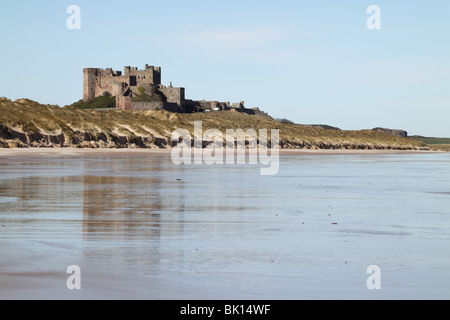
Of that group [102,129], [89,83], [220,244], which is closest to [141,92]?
[89,83]

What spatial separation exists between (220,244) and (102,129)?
201ft

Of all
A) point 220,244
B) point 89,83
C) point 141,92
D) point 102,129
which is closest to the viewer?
point 220,244

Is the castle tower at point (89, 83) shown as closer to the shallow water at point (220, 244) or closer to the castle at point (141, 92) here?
the castle at point (141, 92)

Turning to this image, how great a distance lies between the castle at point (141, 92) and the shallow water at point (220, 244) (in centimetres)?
10931

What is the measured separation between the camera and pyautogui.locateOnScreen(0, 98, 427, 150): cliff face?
58.8 m

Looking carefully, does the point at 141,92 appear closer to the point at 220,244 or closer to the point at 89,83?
the point at 89,83

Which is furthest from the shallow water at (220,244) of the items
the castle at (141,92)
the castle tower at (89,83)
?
the castle tower at (89,83)

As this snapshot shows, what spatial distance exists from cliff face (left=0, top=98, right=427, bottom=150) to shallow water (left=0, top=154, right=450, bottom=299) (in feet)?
136

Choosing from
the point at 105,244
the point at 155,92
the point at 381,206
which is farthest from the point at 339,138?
the point at 105,244

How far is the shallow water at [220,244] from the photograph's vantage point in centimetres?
710

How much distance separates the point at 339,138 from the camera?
4601 inches

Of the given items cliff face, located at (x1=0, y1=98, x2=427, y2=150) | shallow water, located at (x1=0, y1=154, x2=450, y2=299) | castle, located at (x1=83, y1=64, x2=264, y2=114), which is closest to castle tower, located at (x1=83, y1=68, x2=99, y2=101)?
castle, located at (x1=83, y1=64, x2=264, y2=114)

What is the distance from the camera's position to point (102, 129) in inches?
2741

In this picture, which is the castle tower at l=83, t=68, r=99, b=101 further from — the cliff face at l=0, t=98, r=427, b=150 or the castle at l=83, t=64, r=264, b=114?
the cliff face at l=0, t=98, r=427, b=150
